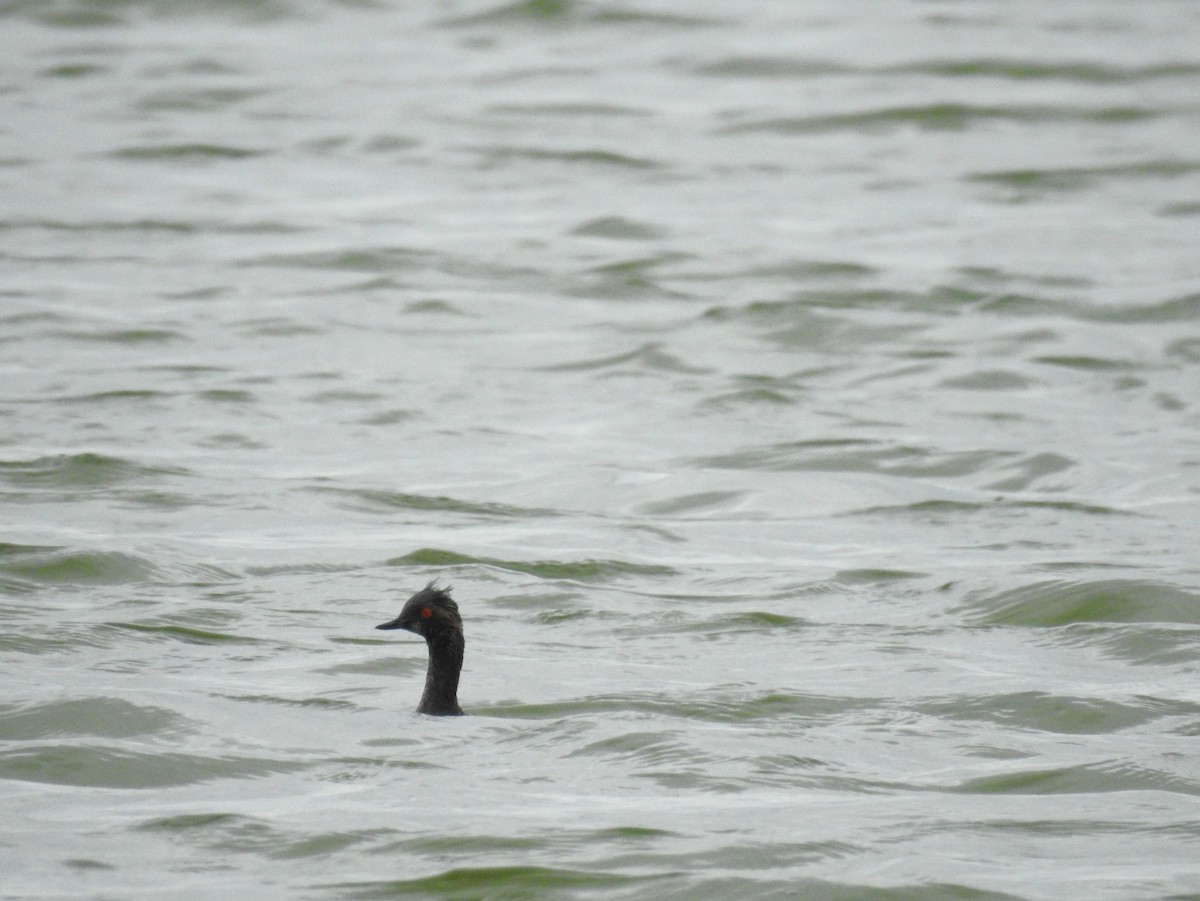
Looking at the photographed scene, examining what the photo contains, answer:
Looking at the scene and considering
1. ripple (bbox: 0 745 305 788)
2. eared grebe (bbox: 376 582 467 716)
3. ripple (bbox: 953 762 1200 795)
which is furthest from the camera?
eared grebe (bbox: 376 582 467 716)

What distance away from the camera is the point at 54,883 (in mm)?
6184

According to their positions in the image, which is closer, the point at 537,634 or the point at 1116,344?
the point at 537,634

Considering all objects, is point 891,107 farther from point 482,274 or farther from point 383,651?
point 383,651

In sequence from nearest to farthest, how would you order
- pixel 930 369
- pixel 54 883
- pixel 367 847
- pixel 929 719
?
1. pixel 54 883
2. pixel 367 847
3. pixel 929 719
4. pixel 930 369

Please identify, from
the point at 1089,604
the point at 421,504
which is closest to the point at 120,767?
the point at 1089,604

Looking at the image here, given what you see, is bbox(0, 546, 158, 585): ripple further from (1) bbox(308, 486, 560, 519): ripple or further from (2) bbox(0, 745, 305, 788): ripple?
(2) bbox(0, 745, 305, 788): ripple

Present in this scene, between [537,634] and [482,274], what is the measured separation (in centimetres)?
1040

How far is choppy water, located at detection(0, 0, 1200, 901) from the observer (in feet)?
22.9

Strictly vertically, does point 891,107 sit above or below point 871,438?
above

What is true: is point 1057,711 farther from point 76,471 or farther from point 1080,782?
point 76,471

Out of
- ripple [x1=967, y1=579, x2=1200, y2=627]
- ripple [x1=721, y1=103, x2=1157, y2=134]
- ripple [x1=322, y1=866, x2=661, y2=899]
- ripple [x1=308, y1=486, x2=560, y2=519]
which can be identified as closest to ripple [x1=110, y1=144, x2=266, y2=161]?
ripple [x1=721, y1=103, x2=1157, y2=134]

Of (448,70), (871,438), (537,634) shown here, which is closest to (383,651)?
(537,634)

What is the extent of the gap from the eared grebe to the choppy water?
0.34 feet

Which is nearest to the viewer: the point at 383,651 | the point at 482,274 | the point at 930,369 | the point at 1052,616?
the point at 383,651
